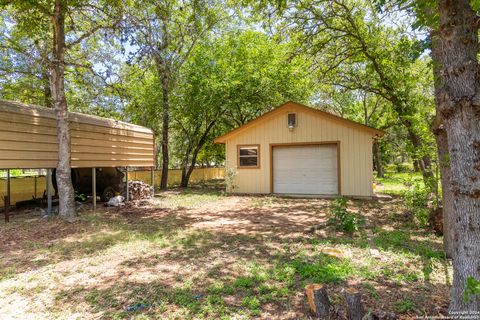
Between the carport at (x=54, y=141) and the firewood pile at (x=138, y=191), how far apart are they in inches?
32.6

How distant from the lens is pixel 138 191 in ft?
37.6

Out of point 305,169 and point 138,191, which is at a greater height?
point 305,169

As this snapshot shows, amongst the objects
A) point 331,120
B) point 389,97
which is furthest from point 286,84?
point 389,97

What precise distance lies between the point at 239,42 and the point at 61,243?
14.6m

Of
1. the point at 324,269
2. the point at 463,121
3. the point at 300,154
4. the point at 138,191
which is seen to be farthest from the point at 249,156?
the point at 463,121

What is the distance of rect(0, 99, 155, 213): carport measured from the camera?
680 centimetres

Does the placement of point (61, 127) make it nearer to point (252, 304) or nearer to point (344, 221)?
point (252, 304)

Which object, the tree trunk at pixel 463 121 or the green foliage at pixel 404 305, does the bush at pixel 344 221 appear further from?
the tree trunk at pixel 463 121

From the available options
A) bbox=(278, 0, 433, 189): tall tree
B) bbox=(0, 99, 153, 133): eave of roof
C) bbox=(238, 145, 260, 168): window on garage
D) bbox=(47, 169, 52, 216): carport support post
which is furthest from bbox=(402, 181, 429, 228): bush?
bbox=(0, 99, 153, 133): eave of roof

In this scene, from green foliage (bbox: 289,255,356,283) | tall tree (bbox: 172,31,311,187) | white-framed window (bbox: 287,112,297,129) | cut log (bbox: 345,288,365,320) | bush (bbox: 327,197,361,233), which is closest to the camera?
cut log (bbox: 345,288,365,320)

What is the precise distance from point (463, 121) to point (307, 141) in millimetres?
9723

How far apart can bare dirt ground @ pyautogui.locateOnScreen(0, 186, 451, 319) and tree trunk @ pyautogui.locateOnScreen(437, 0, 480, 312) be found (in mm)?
826

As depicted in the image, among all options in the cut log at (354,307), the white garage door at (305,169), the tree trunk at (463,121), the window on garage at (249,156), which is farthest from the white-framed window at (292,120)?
the cut log at (354,307)

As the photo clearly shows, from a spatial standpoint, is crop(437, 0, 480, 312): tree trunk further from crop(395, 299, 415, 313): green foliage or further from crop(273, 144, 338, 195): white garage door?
crop(273, 144, 338, 195): white garage door
